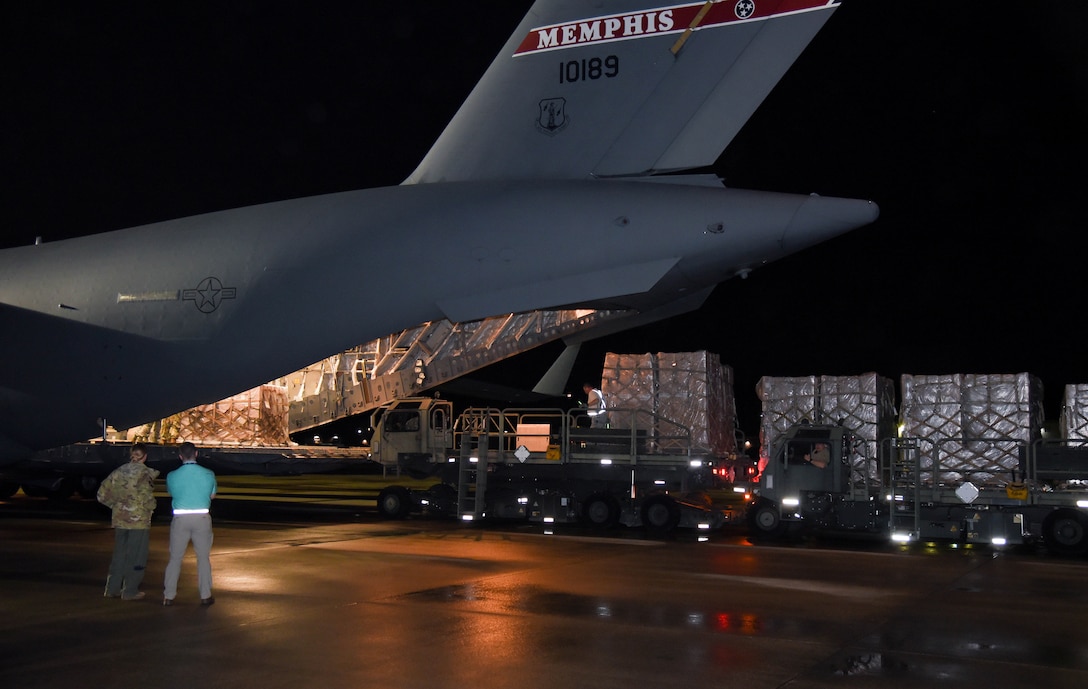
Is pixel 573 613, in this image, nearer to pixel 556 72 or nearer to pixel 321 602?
pixel 321 602

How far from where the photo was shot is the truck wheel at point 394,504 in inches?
738

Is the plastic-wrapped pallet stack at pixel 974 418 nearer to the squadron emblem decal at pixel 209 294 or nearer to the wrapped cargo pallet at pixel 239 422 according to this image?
the squadron emblem decal at pixel 209 294

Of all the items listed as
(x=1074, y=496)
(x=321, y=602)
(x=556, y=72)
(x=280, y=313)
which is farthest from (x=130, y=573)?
(x=1074, y=496)

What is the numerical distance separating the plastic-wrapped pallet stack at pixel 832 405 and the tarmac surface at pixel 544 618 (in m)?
3.94

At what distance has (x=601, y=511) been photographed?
17391mm

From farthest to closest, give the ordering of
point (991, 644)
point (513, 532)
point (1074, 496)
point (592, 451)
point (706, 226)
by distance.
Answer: point (592, 451), point (513, 532), point (1074, 496), point (706, 226), point (991, 644)

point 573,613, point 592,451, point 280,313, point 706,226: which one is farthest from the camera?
point 592,451

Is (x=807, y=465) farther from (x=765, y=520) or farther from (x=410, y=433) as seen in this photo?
(x=410, y=433)

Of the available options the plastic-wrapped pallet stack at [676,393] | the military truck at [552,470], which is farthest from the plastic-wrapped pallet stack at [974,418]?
the military truck at [552,470]

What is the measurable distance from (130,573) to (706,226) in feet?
22.9

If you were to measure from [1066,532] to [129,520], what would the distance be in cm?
1234

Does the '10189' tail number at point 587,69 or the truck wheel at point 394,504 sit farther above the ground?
the '10189' tail number at point 587,69

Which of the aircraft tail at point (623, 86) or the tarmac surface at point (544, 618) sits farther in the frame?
the aircraft tail at point (623, 86)

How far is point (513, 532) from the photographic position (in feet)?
52.7
